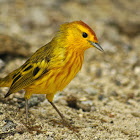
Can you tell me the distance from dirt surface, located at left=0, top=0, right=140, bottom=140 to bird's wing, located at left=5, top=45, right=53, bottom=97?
1.43ft

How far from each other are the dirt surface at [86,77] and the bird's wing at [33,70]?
0.44m

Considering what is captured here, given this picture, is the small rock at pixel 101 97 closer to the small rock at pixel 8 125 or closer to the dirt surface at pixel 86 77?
the dirt surface at pixel 86 77

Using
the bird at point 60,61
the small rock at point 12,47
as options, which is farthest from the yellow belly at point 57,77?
the small rock at point 12,47

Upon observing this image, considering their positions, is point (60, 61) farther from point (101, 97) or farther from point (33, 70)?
point (101, 97)

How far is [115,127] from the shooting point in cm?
400

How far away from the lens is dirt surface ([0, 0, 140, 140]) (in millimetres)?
3816

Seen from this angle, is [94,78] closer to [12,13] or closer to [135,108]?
[135,108]

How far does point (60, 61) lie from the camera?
358cm

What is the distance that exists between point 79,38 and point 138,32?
4.98 m

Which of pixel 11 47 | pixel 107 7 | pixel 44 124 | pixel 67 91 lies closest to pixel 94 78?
pixel 67 91

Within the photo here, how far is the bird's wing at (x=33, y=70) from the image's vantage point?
372 cm

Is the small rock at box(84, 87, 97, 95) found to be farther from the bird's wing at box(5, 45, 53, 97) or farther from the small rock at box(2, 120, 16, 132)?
the small rock at box(2, 120, 16, 132)

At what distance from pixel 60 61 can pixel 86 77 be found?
2.55 meters

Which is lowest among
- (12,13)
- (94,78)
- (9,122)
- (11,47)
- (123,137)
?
(123,137)
